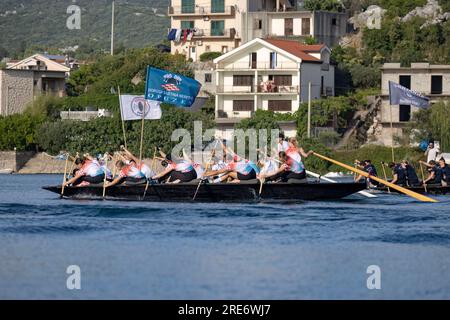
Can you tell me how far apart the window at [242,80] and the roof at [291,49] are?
1.53m

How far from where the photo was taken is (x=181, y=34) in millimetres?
83500

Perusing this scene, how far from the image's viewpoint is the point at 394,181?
39.3 m

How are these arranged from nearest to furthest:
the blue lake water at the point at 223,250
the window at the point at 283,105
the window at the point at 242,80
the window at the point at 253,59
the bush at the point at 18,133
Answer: the blue lake water at the point at 223,250 < the bush at the point at 18,133 < the window at the point at 283,105 < the window at the point at 253,59 < the window at the point at 242,80

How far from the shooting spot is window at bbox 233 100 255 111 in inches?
2820

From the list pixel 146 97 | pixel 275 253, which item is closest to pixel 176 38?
pixel 146 97

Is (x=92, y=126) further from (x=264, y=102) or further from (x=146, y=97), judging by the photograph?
(x=146, y=97)

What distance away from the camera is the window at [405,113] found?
6819cm

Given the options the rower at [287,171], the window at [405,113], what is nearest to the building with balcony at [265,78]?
the window at [405,113]

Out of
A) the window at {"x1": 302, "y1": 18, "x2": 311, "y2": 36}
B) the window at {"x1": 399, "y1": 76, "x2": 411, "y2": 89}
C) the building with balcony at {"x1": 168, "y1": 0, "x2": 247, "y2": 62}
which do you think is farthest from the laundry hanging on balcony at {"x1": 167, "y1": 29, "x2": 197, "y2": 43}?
the window at {"x1": 399, "y1": 76, "x2": 411, "y2": 89}

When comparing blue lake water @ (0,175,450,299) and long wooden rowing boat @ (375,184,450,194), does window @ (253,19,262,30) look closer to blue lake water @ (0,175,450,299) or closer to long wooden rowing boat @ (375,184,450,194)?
long wooden rowing boat @ (375,184,450,194)

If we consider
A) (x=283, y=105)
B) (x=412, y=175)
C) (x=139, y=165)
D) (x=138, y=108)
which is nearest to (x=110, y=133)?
(x=283, y=105)

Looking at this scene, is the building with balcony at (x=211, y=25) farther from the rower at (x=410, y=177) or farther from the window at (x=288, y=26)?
the rower at (x=410, y=177)

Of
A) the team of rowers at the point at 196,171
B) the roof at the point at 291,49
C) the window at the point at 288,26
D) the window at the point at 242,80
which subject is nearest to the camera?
the team of rowers at the point at 196,171

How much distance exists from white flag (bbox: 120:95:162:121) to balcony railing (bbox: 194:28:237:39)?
4026cm
